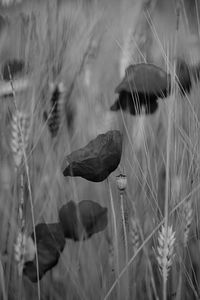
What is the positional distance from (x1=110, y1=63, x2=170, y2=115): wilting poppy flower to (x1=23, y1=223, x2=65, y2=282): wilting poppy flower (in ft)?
0.54

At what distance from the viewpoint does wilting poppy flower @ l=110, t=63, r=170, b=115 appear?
22.4 inches

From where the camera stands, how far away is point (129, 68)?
593mm

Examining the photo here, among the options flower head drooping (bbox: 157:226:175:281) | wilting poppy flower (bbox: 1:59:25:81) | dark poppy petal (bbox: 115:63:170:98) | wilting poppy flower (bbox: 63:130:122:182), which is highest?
wilting poppy flower (bbox: 1:59:25:81)

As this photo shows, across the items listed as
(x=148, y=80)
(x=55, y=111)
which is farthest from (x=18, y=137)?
(x=148, y=80)

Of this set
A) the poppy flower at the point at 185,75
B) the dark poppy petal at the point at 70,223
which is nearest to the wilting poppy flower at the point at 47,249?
the dark poppy petal at the point at 70,223

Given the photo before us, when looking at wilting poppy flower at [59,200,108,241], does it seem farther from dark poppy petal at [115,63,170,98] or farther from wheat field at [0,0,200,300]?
dark poppy petal at [115,63,170,98]

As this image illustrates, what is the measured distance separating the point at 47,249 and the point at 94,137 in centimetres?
15

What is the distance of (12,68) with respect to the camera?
2.07 feet

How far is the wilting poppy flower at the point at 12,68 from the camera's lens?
624 millimetres

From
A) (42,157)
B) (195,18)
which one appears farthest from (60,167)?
(195,18)

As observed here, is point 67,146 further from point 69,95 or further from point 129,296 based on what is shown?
point 129,296

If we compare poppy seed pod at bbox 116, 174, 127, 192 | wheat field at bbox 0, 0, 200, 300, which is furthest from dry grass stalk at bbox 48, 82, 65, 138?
poppy seed pod at bbox 116, 174, 127, 192

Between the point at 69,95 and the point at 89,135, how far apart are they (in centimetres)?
6

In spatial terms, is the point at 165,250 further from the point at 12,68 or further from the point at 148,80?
the point at 12,68
